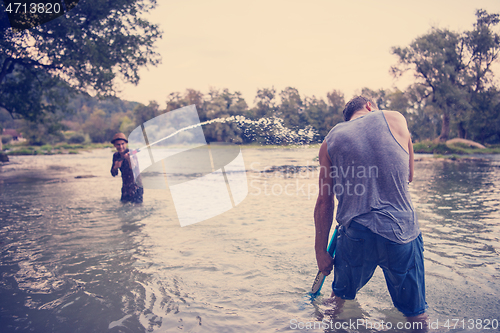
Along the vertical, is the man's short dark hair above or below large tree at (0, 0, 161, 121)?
below

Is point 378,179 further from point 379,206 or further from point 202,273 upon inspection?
point 202,273

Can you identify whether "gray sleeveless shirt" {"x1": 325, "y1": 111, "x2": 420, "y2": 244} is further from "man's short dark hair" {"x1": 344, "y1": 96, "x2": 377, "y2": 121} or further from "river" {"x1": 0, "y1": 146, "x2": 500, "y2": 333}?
"river" {"x1": 0, "y1": 146, "x2": 500, "y2": 333}

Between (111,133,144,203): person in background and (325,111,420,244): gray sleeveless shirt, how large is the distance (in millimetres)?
6570

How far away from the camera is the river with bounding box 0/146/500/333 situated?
10.4 ft

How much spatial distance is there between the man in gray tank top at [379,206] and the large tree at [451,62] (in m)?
42.7

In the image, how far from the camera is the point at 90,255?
16.2ft

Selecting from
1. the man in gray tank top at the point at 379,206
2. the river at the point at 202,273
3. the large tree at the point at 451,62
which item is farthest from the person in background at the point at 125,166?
the large tree at the point at 451,62

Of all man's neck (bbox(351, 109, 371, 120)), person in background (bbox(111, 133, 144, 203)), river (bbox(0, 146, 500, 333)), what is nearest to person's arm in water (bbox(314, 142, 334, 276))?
man's neck (bbox(351, 109, 371, 120))

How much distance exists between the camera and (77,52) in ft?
47.7

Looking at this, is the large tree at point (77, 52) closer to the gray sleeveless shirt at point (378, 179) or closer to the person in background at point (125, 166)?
the person in background at point (125, 166)

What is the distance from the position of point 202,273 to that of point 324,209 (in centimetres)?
240

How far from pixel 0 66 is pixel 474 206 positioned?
21230 mm

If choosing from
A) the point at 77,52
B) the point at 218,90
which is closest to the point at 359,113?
the point at 77,52

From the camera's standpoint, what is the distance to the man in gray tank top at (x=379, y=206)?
2.32 m
